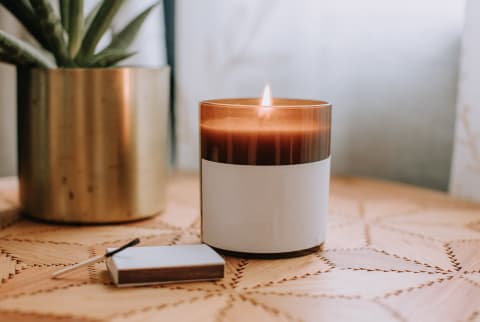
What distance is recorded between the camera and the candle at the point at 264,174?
0.51 meters

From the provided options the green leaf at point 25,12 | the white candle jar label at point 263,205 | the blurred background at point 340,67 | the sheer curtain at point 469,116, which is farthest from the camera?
the blurred background at point 340,67

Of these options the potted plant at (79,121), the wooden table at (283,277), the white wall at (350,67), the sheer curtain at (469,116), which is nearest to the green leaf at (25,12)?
the potted plant at (79,121)

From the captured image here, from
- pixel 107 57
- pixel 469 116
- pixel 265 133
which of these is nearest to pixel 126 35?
pixel 107 57

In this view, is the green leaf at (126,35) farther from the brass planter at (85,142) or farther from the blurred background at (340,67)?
the blurred background at (340,67)

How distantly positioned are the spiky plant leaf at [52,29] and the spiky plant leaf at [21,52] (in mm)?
15

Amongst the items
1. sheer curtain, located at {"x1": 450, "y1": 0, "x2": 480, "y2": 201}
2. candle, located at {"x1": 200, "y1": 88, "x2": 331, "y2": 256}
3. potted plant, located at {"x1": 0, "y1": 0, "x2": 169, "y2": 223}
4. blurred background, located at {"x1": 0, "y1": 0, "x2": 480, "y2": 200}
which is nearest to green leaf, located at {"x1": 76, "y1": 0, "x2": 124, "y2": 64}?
potted plant, located at {"x1": 0, "y1": 0, "x2": 169, "y2": 223}

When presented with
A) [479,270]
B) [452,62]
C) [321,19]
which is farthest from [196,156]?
[479,270]

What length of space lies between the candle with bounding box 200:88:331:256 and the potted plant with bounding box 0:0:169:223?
14 cm

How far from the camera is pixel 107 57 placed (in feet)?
2.15

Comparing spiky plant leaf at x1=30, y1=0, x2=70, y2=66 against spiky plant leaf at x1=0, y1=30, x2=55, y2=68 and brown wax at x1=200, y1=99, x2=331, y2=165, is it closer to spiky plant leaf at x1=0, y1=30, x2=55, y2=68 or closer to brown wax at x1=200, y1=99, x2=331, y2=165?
spiky plant leaf at x1=0, y1=30, x2=55, y2=68

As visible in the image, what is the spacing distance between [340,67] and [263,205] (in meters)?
0.45

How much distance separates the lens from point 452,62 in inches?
33.5

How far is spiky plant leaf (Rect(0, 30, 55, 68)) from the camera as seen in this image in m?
0.59

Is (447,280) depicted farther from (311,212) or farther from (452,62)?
(452,62)
